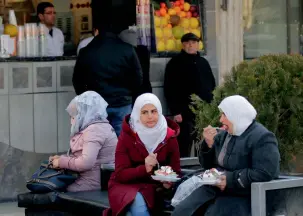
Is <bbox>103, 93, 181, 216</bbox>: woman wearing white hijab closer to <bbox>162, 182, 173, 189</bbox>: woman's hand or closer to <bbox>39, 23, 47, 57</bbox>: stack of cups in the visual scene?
<bbox>162, 182, 173, 189</bbox>: woman's hand

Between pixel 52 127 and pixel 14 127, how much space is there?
46 centimetres

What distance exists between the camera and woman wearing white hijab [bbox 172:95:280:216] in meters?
6.54

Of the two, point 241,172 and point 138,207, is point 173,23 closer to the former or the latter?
point 138,207

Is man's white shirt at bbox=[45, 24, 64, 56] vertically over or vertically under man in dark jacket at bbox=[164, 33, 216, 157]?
over

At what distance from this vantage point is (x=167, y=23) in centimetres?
1156

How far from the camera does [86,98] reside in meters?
8.46

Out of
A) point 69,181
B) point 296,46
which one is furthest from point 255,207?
point 296,46

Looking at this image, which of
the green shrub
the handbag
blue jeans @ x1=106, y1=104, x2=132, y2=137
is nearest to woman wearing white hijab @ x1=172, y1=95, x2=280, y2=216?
the green shrub

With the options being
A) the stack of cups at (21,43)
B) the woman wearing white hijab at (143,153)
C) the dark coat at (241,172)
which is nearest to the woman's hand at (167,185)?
the woman wearing white hijab at (143,153)

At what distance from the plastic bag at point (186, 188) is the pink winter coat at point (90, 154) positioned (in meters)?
1.33

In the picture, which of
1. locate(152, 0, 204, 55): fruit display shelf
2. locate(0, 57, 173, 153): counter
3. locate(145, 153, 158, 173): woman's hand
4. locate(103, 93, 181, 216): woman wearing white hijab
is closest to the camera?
locate(145, 153, 158, 173): woman's hand

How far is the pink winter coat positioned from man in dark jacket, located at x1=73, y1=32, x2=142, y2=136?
1511 millimetres

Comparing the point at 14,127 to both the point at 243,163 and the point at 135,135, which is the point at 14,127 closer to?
the point at 135,135

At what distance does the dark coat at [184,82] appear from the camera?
36.8 ft
